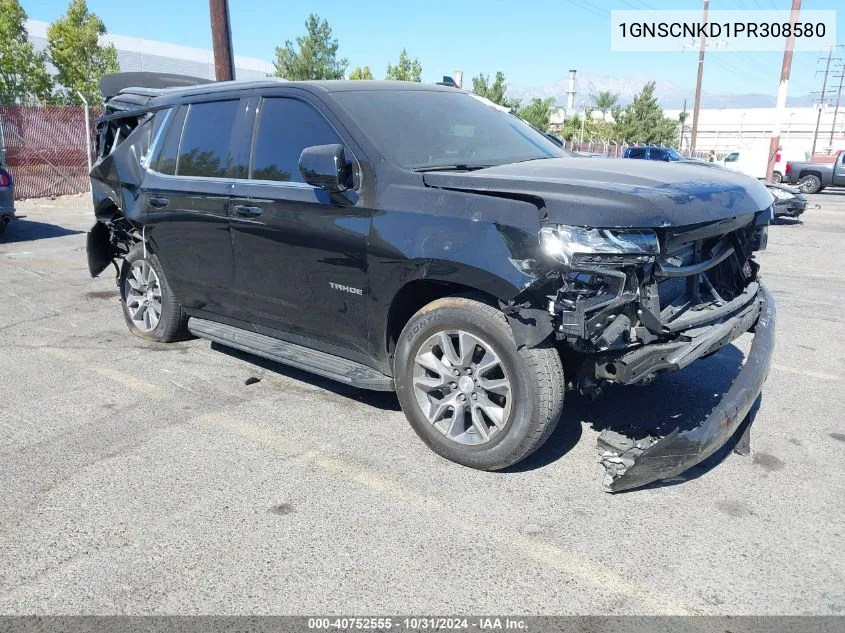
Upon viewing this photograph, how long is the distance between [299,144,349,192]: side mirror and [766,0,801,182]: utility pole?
27.3 meters

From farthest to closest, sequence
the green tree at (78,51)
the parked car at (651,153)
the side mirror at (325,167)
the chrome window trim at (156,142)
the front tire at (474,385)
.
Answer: the green tree at (78,51)
the parked car at (651,153)
the chrome window trim at (156,142)
the side mirror at (325,167)
the front tire at (474,385)

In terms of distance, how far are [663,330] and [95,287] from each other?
6.88 m

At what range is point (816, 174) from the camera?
2633 centimetres

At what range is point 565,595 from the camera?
→ 8.72 ft

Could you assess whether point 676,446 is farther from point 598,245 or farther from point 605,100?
point 605,100

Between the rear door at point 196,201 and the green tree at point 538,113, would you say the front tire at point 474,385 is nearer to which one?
the rear door at point 196,201

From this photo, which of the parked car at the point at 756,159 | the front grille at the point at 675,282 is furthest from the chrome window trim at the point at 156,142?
the parked car at the point at 756,159

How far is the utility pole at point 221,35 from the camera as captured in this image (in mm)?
11852

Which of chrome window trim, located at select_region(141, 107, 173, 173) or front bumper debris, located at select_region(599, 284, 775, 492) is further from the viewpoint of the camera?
chrome window trim, located at select_region(141, 107, 173, 173)

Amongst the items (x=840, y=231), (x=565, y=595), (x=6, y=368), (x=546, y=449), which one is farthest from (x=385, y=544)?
(x=840, y=231)

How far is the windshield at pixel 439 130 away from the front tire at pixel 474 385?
Result: 3.11ft

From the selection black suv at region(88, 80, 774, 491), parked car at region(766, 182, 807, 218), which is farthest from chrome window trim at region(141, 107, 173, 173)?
parked car at region(766, 182, 807, 218)

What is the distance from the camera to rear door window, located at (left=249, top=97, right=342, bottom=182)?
4.18m

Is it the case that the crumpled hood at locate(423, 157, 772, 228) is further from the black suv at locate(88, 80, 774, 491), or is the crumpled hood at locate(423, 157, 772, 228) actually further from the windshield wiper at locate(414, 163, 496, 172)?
the windshield wiper at locate(414, 163, 496, 172)
